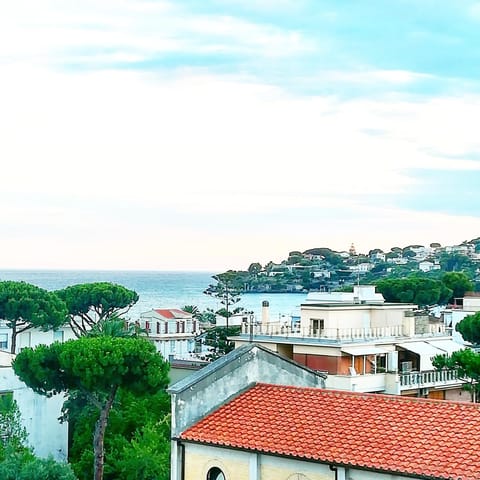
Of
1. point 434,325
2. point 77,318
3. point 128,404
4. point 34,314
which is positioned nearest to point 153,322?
point 77,318

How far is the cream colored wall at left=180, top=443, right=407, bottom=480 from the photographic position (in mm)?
18625

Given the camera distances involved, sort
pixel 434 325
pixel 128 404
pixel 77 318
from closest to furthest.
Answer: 1. pixel 128 404
2. pixel 434 325
3. pixel 77 318

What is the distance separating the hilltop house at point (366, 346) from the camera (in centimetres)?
4316

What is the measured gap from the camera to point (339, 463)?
18.3 metres

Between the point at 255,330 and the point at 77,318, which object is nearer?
the point at 255,330

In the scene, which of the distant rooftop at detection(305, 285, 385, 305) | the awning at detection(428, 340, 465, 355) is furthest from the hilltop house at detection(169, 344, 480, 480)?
the distant rooftop at detection(305, 285, 385, 305)

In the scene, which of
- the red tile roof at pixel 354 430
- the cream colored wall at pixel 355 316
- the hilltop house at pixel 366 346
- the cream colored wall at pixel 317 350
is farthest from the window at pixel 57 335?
the red tile roof at pixel 354 430

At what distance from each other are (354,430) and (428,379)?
84.0ft

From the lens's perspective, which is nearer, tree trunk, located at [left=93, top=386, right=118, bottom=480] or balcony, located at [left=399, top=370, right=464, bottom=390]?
tree trunk, located at [left=93, top=386, right=118, bottom=480]

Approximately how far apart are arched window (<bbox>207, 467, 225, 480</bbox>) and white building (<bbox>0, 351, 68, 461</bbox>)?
2051 centimetres

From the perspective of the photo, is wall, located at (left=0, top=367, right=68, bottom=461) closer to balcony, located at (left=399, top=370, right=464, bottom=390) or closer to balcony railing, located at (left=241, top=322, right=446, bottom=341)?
balcony railing, located at (left=241, top=322, right=446, bottom=341)

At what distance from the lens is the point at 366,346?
4412cm

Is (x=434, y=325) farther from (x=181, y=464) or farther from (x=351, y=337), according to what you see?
(x=181, y=464)

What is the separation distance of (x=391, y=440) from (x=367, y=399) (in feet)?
6.63
